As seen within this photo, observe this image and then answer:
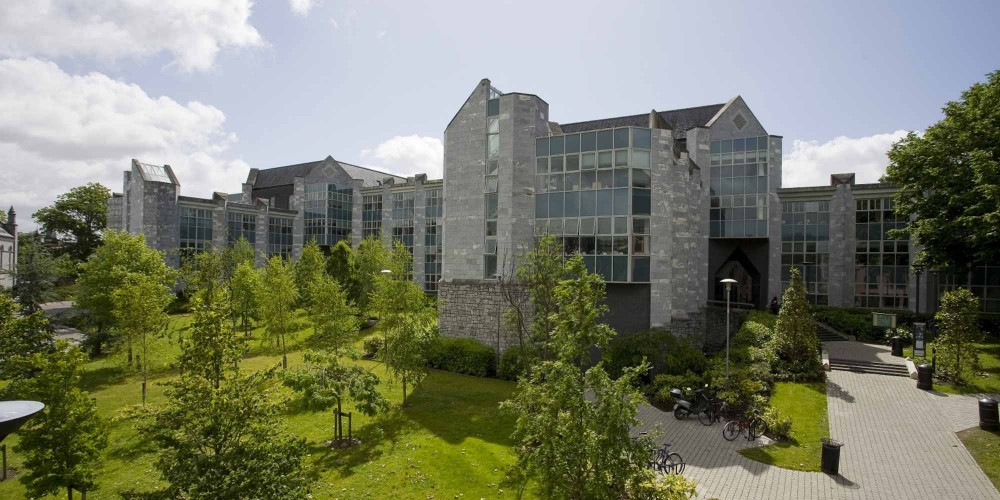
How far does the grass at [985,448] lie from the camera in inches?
558

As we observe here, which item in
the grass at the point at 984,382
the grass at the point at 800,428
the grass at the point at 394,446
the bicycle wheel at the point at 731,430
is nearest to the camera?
the grass at the point at 394,446

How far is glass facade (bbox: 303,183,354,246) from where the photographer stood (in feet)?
192

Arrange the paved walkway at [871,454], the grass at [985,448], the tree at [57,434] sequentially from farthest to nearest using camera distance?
the grass at [985,448]
the paved walkway at [871,454]
the tree at [57,434]

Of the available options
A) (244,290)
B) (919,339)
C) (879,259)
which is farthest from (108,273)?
(879,259)

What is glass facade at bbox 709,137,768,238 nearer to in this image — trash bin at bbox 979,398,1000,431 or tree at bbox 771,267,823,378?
tree at bbox 771,267,823,378

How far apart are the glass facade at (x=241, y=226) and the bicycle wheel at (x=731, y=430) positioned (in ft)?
166

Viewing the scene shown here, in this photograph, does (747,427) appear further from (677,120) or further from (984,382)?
(677,120)

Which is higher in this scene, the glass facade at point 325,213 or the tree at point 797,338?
the glass facade at point 325,213

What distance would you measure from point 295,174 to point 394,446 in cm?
6087

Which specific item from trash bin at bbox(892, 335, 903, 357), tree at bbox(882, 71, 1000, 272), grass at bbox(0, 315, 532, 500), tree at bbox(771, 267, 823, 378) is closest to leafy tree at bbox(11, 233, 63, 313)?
grass at bbox(0, 315, 532, 500)

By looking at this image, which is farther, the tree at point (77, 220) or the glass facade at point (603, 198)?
the tree at point (77, 220)

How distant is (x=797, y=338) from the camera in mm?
23266

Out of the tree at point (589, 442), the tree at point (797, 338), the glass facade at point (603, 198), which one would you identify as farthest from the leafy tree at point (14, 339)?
the tree at point (797, 338)

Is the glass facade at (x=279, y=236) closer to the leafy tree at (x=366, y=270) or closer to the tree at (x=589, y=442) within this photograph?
the leafy tree at (x=366, y=270)
